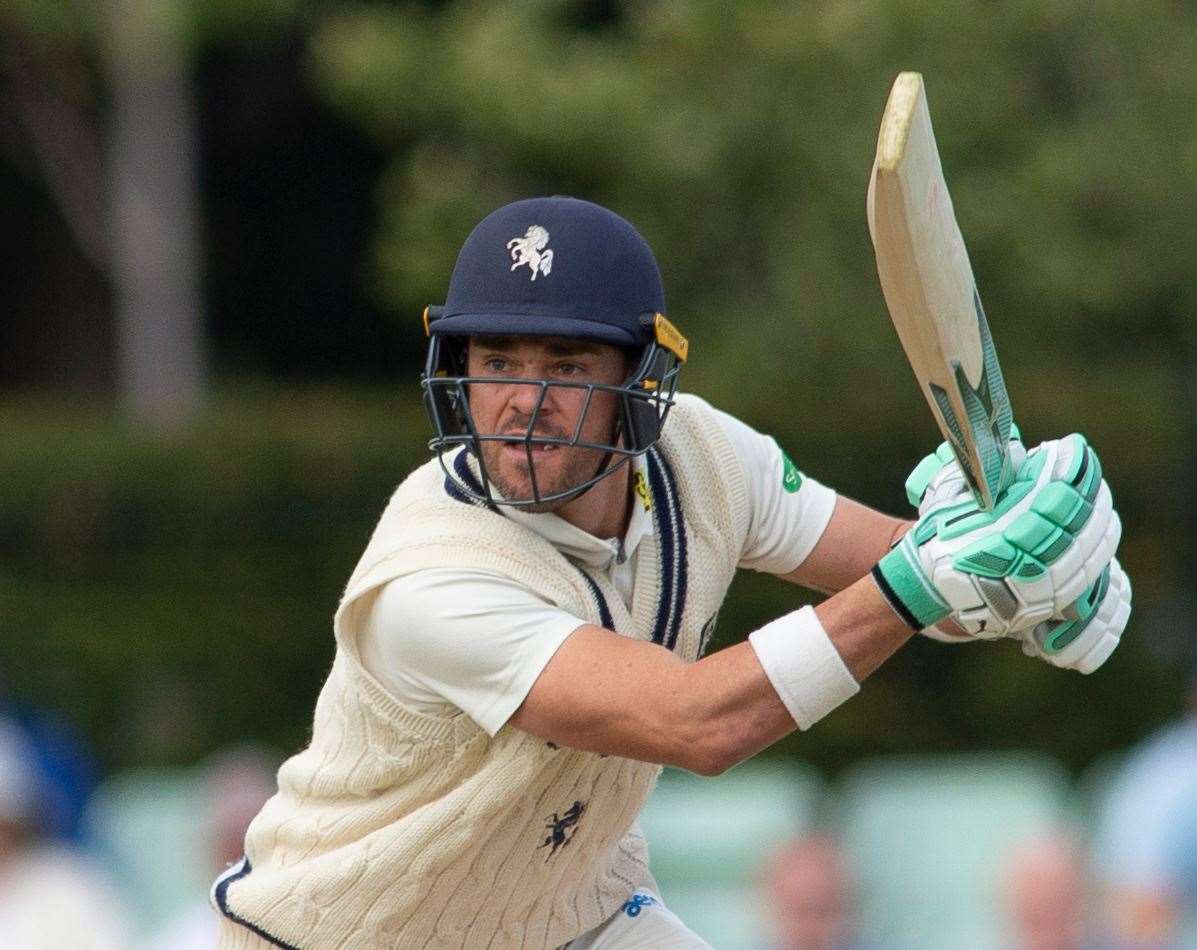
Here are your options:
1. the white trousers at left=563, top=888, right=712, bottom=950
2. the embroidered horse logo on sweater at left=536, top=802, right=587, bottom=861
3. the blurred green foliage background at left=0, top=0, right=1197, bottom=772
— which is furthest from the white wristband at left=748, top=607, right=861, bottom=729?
the blurred green foliage background at left=0, top=0, right=1197, bottom=772

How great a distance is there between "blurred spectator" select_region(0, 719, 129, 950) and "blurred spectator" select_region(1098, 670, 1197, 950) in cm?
273

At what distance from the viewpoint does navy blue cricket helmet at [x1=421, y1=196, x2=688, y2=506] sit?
3.49 meters

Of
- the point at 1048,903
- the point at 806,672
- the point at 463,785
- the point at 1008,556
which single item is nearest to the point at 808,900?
the point at 1048,903

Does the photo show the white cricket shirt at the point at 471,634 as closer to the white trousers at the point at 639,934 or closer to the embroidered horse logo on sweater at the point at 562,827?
the embroidered horse logo on sweater at the point at 562,827

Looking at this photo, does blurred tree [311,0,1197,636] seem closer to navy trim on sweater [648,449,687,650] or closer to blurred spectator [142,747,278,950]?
blurred spectator [142,747,278,950]

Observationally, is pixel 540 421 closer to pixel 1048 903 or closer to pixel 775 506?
pixel 775 506

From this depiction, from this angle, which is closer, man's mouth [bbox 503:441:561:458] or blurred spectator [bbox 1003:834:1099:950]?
man's mouth [bbox 503:441:561:458]

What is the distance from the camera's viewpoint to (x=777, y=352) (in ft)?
32.7

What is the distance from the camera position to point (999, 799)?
7.08 metres

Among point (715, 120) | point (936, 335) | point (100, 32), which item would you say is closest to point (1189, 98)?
point (715, 120)

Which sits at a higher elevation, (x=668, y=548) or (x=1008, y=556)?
(x=1008, y=556)

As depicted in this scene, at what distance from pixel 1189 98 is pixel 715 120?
192 centimetres

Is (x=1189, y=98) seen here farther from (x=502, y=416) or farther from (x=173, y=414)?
(x=502, y=416)

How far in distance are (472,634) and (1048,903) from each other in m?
3.24
